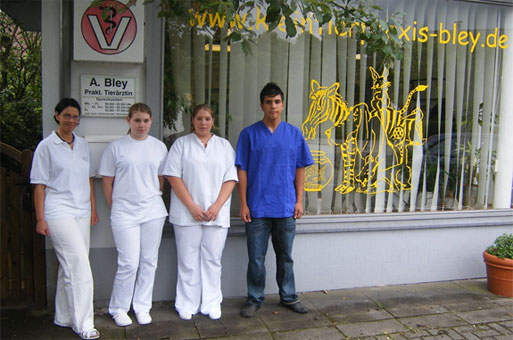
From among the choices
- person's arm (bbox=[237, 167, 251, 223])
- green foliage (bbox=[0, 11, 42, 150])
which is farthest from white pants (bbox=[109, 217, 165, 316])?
green foliage (bbox=[0, 11, 42, 150])

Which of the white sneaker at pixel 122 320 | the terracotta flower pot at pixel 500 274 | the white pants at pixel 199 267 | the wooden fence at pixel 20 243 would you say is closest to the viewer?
the white sneaker at pixel 122 320

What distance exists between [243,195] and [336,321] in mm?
1291

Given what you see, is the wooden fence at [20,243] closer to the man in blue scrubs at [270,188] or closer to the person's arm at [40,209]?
the person's arm at [40,209]

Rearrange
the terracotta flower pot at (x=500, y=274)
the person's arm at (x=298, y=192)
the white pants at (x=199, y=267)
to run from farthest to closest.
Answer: the terracotta flower pot at (x=500, y=274) → the person's arm at (x=298, y=192) → the white pants at (x=199, y=267)

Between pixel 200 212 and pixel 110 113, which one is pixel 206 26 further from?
pixel 200 212

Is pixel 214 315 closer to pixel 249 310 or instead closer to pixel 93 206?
pixel 249 310

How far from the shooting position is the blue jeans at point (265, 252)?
13.0 feet

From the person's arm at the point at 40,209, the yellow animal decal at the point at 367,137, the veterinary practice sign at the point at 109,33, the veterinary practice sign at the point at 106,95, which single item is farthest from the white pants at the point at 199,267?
the veterinary practice sign at the point at 109,33

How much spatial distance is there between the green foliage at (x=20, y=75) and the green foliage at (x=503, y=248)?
5034 millimetres

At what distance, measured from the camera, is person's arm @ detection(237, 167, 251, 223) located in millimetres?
Answer: 3924

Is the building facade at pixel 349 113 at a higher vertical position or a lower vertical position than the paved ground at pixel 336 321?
higher

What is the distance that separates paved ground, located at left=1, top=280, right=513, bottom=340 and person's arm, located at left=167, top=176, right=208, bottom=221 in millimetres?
882

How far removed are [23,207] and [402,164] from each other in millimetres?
3605

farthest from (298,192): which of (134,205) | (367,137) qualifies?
(134,205)
